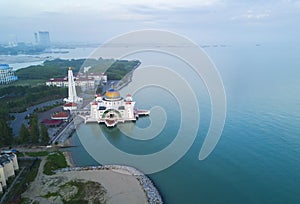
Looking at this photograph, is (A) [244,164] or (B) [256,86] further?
(B) [256,86]

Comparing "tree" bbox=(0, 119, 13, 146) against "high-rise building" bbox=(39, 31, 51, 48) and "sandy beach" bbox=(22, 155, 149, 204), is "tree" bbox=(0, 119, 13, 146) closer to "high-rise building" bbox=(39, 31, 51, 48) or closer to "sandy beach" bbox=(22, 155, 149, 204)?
"sandy beach" bbox=(22, 155, 149, 204)

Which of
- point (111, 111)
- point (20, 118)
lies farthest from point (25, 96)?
point (111, 111)

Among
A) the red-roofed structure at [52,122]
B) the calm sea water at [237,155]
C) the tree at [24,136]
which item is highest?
the tree at [24,136]

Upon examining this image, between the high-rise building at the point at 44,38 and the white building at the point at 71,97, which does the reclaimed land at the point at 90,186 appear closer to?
the white building at the point at 71,97

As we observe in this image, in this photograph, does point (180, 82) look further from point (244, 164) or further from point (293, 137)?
point (244, 164)

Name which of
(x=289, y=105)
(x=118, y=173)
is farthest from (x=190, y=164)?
(x=289, y=105)

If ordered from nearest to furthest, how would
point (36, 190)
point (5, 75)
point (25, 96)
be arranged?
point (36, 190), point (25, 96), point (5, 75)

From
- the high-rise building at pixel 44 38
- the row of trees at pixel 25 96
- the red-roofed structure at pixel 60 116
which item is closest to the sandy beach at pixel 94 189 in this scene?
the red-roofed structure at pixel 60 116

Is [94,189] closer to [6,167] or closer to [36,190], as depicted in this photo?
[36,190]
